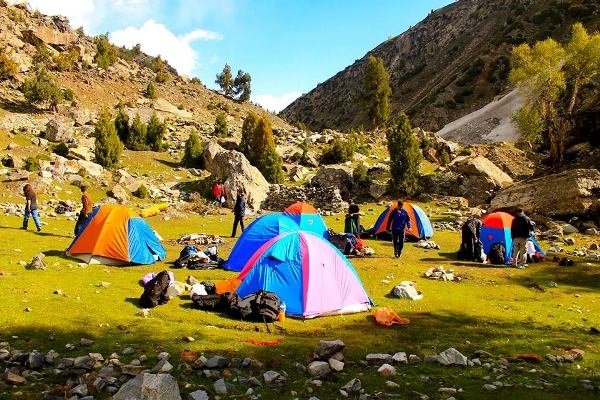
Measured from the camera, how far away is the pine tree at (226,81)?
85875 millimetres

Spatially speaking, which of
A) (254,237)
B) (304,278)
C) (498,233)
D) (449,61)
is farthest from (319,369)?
(449,61)

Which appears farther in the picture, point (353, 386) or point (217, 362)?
point (217, 362)

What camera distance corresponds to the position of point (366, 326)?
1017cm

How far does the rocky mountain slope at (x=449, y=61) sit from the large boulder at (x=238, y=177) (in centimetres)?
4056

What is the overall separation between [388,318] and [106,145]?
29966 millimetres

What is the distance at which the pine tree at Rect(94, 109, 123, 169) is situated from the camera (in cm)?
3428

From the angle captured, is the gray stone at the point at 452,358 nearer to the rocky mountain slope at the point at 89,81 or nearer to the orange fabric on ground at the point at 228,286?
the orange fabric on ground at the point at 228,286

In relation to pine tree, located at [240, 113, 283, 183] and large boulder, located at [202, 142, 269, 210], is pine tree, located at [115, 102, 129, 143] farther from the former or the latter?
large boulder, located at [202, 142, 269, 210]

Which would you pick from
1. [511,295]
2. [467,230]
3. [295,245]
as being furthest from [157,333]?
[467,230]

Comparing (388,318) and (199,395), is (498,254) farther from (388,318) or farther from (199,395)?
(199,395)

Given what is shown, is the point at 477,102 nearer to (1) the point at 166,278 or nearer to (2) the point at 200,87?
(2) the point at 200,87

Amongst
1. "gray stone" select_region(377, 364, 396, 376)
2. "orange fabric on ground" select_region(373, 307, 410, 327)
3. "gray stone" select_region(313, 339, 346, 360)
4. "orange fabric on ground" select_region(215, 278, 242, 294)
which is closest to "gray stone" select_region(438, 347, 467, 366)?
"gray stone" select_region(377, 364, 396, 376)

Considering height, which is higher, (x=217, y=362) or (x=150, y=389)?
(x=150, y=389)

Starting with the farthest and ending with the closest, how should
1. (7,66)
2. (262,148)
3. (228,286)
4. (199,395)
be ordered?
(7,66), (262,148), (228,286), (199,395)
